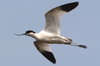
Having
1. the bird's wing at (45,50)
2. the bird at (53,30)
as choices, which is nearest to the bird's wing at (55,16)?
the bird at (53,30)

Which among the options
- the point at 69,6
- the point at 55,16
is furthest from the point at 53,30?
the point at 69,6

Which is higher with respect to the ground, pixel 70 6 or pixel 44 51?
pixel 70 6

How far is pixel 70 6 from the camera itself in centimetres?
2302

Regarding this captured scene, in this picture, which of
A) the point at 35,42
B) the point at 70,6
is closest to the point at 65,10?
the point at 70,6

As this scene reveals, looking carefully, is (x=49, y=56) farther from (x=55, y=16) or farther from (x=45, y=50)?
(x=55, y=16)

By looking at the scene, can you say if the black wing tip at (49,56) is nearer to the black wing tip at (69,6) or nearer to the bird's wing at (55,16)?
the bird's wing at (55,16)

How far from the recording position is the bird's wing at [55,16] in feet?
75.9

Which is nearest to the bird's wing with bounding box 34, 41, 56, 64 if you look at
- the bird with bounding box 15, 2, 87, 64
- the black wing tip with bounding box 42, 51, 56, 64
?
the black wing tip with bounding box 42, 51, 56, 64

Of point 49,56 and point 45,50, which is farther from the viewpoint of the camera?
point 45,50

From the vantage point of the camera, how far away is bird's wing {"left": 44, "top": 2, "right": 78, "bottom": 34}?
23125mm

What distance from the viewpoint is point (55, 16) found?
23.3 metres

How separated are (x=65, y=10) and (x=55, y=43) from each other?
1313mm

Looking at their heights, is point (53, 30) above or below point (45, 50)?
above

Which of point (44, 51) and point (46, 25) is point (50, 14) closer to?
point (46, 25)
